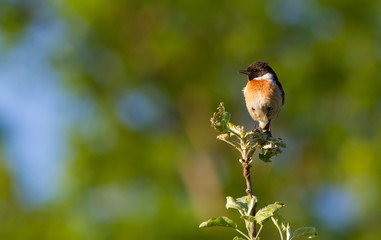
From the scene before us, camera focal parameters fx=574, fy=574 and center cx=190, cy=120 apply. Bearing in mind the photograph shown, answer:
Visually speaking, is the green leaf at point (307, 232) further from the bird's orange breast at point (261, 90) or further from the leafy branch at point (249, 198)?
the bird's orange breast at point (261, 90)

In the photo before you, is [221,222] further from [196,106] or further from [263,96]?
[196,106]

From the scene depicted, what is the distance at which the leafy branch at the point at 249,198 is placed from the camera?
7.13 feet

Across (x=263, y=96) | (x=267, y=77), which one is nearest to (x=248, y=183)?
(x=263, y=96)

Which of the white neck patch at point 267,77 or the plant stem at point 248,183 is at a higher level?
the white neck patch at point 267,77

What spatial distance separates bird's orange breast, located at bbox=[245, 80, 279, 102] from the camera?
5473 millimetres

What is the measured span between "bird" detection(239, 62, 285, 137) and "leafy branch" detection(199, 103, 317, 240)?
2.78 metres

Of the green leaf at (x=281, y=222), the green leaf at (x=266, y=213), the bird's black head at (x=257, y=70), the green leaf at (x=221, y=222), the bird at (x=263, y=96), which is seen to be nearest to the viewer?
the green leaf at (x=266, y=213)

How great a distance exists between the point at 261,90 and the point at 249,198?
333cm

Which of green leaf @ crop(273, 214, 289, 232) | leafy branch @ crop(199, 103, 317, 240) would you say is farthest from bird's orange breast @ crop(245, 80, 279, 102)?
green leaf @ crop(273, 214, 289, 232)

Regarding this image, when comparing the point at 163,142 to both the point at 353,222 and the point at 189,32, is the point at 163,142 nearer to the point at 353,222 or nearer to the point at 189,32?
the point at 189,32

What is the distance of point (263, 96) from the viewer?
5.45 meters

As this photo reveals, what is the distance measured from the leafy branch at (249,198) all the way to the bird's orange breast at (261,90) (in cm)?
286

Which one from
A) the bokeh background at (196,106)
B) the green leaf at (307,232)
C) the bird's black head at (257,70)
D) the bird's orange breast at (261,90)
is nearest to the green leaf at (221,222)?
the green leaf at (307,232)

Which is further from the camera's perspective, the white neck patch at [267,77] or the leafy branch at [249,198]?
the white neck patch at [267,77]
